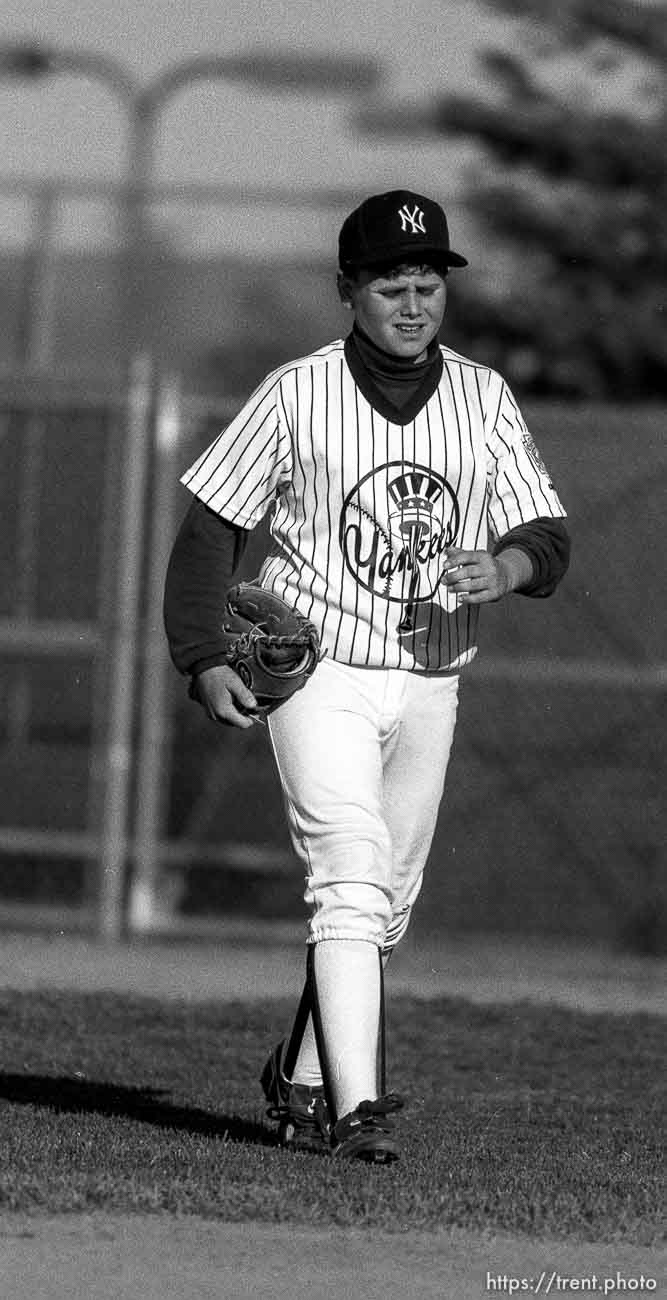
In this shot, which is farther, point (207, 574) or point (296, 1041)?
point (296, 1041)

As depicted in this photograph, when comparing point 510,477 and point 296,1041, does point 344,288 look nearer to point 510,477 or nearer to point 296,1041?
point 510,477

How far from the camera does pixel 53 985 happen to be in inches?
362

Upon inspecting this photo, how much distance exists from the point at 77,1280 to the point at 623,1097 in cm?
325

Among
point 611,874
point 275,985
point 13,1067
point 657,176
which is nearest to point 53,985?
point 275,985

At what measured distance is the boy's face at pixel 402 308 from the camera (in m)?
5.17

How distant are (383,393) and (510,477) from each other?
360mm

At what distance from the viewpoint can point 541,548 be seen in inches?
207

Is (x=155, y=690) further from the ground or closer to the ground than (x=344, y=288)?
closer to the ground

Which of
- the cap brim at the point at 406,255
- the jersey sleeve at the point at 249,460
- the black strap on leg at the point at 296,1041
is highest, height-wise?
the cap brim at the point at 406,255

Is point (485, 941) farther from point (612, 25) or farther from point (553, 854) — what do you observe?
point (612, 25)

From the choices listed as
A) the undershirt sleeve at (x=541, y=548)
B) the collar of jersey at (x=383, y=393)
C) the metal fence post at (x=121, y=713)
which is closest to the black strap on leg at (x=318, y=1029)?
the undershirt sleeve at (x=541, y=548)

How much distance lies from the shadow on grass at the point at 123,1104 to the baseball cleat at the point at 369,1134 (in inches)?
17.7

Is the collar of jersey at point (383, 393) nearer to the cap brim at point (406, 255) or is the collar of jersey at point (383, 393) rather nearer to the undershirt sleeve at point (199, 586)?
the cap brim at point (406, 255)
